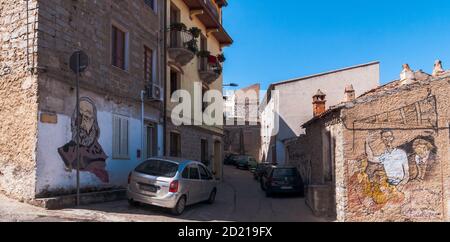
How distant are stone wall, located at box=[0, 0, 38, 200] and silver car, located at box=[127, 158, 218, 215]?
2.69 meters

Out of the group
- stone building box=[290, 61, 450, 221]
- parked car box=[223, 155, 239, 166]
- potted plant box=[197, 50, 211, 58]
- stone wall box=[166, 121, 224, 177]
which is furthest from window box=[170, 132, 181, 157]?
parked car box=[223, 155, 239, 166]

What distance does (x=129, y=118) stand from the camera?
14164mm

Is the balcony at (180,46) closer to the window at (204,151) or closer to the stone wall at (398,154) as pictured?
the window at (204,151)

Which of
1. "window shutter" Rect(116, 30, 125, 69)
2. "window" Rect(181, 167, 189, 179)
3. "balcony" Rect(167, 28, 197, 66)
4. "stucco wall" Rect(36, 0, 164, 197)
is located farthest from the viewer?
"balcony" Rect(167, 28, 197, 66)

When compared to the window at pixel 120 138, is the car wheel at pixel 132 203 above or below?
below

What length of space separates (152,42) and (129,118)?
378 centimetres

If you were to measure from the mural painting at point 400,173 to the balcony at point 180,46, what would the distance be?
9.57 metres

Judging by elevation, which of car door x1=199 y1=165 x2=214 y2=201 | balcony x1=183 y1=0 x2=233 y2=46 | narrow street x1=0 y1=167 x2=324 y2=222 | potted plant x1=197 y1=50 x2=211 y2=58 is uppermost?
balcony x1=183 y1=0 x2=233 y2=46

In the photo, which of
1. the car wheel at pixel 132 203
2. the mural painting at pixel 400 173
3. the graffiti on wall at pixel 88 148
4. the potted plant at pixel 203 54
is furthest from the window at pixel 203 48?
the mural painting at pixel 400 173

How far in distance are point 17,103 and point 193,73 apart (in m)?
11.8

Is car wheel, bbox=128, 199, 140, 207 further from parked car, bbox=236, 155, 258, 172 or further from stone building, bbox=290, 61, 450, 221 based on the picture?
parked car, bbox=236, 155, 258, 172

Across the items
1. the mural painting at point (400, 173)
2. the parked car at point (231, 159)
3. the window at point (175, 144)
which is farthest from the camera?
the parked car at point (231, 159)

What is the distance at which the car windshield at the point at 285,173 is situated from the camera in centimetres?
1833

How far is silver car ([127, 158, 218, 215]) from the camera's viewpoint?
11164mm
